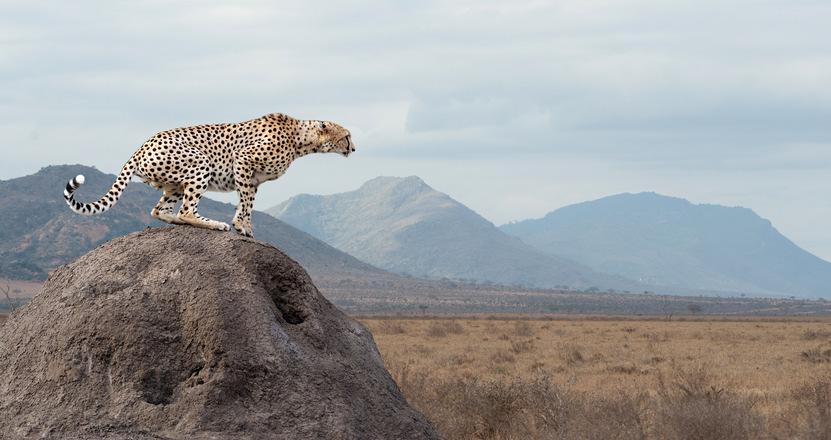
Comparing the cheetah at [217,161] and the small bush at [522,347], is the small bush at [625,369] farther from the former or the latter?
the cheetah at [217,161]

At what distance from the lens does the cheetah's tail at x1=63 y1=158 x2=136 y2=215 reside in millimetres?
8617

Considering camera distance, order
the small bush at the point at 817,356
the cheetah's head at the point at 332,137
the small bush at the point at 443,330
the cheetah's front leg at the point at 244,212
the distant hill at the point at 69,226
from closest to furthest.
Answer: the cheetah's front leg at the point at 244,212
the cheetah's head at the point at 332,137
the small bush at the point at 817,356
the small bush at the point at 443,330
the distant hill at the point at 69,226

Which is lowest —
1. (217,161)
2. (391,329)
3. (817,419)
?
(391,329)

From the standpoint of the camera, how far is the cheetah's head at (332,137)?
9445 mm

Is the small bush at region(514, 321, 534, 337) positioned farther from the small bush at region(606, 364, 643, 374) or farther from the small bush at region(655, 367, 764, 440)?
the small bush at region(655, 367, 764, 440)

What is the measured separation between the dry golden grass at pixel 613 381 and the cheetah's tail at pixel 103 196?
553 centimetres

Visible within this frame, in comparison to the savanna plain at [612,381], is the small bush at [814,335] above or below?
above

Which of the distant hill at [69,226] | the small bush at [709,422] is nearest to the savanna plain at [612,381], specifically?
the small bush at [709,422]

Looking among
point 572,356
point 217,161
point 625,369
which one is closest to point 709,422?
point 217,161

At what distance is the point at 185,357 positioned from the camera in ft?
25.6

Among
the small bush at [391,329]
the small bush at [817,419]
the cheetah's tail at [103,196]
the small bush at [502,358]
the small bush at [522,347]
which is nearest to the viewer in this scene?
the cheetah's tail at [103,196]

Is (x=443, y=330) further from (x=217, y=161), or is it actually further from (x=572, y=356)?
(x=217, y=161)

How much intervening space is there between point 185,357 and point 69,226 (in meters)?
130

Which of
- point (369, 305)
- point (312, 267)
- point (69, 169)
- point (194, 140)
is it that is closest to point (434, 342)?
point (194, 140)
